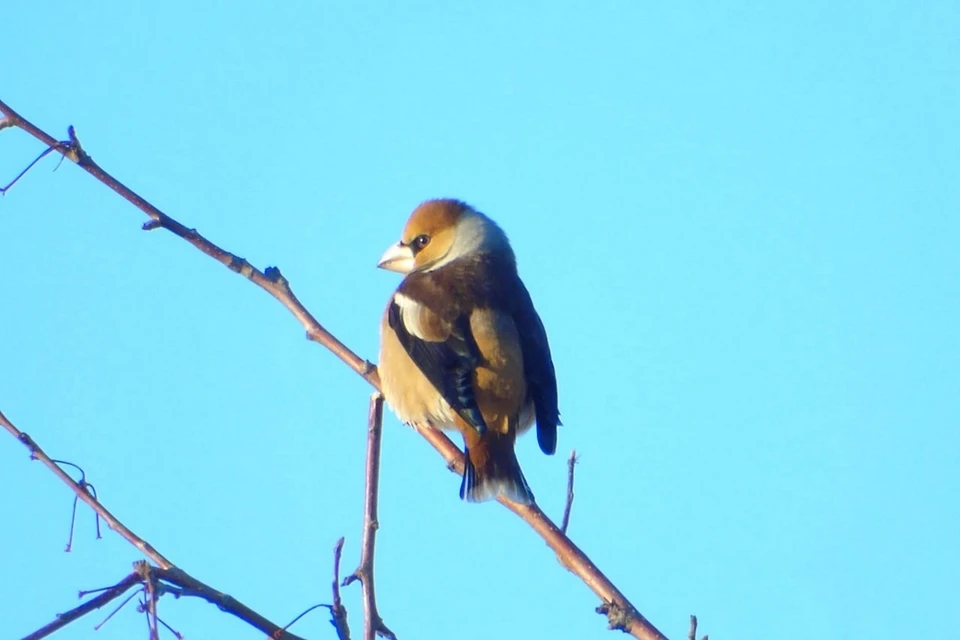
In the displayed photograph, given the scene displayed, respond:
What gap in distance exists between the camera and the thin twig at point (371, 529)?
8.00 feet

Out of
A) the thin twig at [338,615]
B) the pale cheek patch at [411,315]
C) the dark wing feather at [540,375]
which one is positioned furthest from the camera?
the pale cheek patch at [411,315]

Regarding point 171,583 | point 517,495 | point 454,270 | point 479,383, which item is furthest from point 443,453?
point 171,583

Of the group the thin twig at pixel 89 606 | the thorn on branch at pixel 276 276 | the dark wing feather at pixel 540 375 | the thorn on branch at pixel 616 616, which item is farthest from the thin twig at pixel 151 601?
the dark wing feather at pixel 540 375

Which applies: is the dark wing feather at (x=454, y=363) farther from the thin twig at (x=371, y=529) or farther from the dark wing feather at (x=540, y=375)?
the thin twig at (x=371, y=529)

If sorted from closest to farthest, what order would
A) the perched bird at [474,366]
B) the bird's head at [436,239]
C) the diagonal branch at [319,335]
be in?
the diagonal branch at [319,335], the perched bird at [474,366], the bird's head at [436,239]

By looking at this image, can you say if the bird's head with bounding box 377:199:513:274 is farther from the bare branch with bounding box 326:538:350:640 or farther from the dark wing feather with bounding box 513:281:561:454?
the bare branch with bounding box 326:538:350:640

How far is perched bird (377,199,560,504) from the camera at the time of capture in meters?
4.30

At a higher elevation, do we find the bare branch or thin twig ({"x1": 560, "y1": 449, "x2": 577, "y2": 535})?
thin twig ({"x1": 560, "y1": 449, "x2": 577, "y2": 535})

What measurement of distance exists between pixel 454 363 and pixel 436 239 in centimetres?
152

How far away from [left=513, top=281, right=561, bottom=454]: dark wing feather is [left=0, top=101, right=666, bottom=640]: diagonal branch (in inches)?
15.8

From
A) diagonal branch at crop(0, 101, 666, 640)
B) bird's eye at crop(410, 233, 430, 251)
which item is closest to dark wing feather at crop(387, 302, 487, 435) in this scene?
diagonal branch at crop(0, 101, 666, 640)

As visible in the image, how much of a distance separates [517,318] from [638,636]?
96.8 inches

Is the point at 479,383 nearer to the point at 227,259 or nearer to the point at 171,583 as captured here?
the point at 227,259

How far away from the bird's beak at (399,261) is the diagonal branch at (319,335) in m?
1.69
